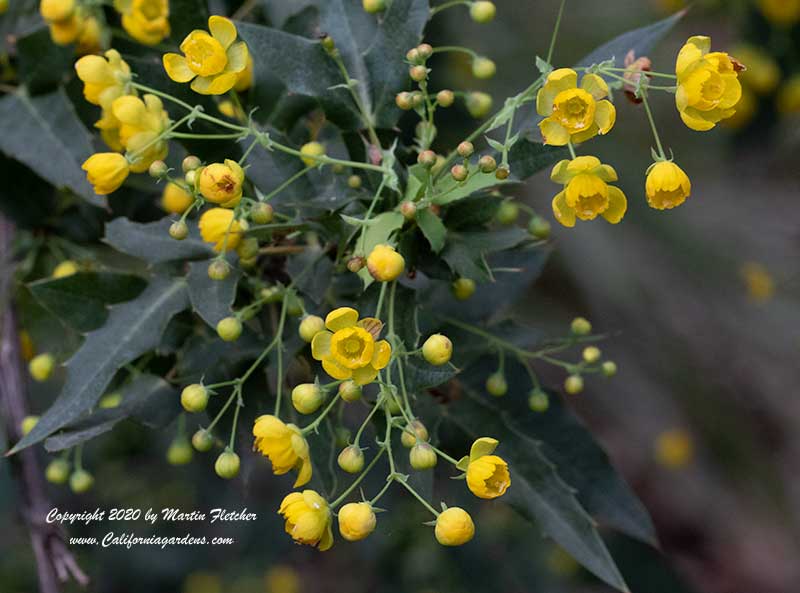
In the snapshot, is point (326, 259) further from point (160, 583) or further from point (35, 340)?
point (160, 583)

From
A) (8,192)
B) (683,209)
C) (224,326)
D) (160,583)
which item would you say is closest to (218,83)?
(224,326)

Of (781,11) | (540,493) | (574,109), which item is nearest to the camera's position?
(574,109)

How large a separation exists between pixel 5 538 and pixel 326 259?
2491 millimetres

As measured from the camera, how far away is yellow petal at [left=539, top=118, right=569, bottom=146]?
1.01 meters

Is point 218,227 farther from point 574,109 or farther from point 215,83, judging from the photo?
point 574,109

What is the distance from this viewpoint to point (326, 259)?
1253 millimetres

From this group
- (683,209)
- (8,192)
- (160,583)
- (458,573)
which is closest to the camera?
(8,192)

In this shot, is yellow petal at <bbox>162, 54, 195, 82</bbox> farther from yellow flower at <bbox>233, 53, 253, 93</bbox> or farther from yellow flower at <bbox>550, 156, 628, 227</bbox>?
yellow flower at <bbox>550, 156, 628, 227</bbox>

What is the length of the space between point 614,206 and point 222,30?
0.53 metres

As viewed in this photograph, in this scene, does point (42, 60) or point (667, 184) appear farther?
point (42, 60)

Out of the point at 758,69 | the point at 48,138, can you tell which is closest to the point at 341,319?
the point at 48,138

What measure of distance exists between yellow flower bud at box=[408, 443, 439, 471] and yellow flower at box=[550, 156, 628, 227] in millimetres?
317

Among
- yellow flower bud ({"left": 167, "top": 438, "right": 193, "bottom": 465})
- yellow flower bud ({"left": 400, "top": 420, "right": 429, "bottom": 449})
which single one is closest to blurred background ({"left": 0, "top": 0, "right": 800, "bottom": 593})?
yellow flower bud ({"left": 167, "top": 438, "right": 193, "bottom": 465})

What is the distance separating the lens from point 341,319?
1018mm
